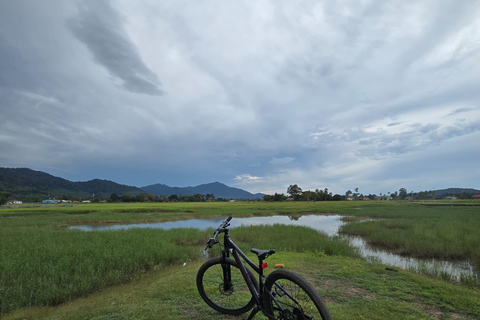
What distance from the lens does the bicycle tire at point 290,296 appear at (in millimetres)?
2414

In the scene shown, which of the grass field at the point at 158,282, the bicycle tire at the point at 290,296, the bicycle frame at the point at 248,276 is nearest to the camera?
the bicycle tire at the point at 290,296

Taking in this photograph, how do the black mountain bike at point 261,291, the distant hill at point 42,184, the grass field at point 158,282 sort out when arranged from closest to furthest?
the black mountain bike at point 261,291, the grass field at point 158,282, the distant hill at point 42,184

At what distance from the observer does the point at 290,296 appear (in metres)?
2.58

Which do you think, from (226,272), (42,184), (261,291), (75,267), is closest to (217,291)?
(226,272)

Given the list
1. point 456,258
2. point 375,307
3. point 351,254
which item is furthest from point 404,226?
point 375,307

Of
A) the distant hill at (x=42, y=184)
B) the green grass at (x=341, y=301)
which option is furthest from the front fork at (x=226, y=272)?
the distant hill at (x=42, y=184)

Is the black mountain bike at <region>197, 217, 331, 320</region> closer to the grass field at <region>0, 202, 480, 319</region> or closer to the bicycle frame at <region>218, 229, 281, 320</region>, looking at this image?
the bicycle frame at <region>218, 229, 281, 320</region>

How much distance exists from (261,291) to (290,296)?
0.56 meters

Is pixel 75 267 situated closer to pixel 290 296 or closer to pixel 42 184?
pixel 290 296

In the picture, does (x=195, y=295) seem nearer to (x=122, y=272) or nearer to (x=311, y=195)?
(x=122, y=272)

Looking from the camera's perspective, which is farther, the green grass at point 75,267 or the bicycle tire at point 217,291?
the green grass at point 75,267

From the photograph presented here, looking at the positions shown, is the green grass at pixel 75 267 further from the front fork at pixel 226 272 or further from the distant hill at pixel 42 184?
the distant hill at pixel 42 184

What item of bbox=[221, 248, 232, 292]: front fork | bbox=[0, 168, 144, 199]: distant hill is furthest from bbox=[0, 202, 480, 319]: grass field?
bbox=[0, 168, 144, 199]: distant hill

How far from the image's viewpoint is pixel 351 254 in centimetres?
1042
